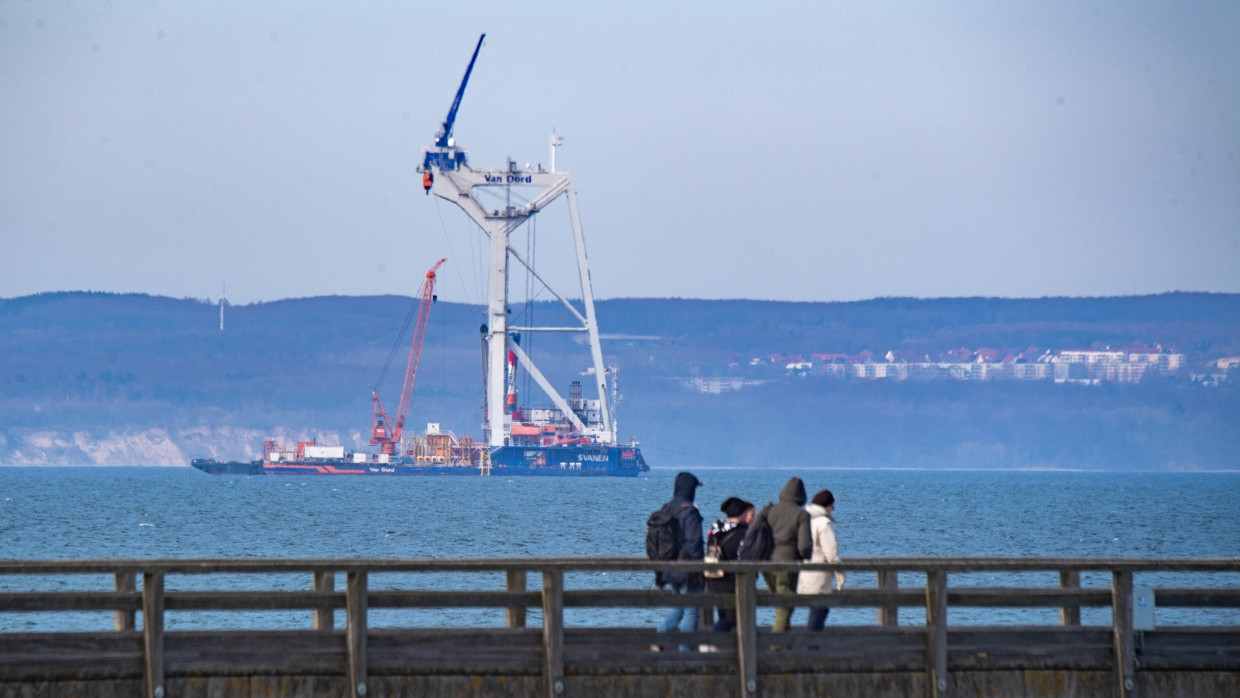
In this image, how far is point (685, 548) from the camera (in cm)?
1190

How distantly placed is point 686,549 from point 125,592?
4.05m

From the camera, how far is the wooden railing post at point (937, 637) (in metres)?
10.9

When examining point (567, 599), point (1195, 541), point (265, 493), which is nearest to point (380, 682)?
point (567, 599)

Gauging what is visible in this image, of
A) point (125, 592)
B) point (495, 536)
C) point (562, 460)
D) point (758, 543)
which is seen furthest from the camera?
point (562, 460)

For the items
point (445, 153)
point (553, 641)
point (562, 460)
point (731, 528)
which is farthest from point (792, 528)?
point (562, 460)

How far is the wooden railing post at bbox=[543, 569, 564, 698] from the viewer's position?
1053 centimetres

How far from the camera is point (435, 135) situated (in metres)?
136

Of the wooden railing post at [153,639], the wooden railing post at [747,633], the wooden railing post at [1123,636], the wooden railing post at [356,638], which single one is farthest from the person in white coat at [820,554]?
the wooden railing post at [153,639]

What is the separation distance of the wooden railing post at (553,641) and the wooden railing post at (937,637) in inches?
101

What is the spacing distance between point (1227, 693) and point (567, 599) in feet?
15.7

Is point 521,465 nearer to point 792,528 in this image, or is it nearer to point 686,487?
point 686,487

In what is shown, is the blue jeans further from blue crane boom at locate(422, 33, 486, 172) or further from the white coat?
blue crane boom at locate(422, 33, 486, 172)

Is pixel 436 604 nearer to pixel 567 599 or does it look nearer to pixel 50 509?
pixel 567 599

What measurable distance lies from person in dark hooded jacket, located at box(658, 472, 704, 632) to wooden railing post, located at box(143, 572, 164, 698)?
3506 mm
